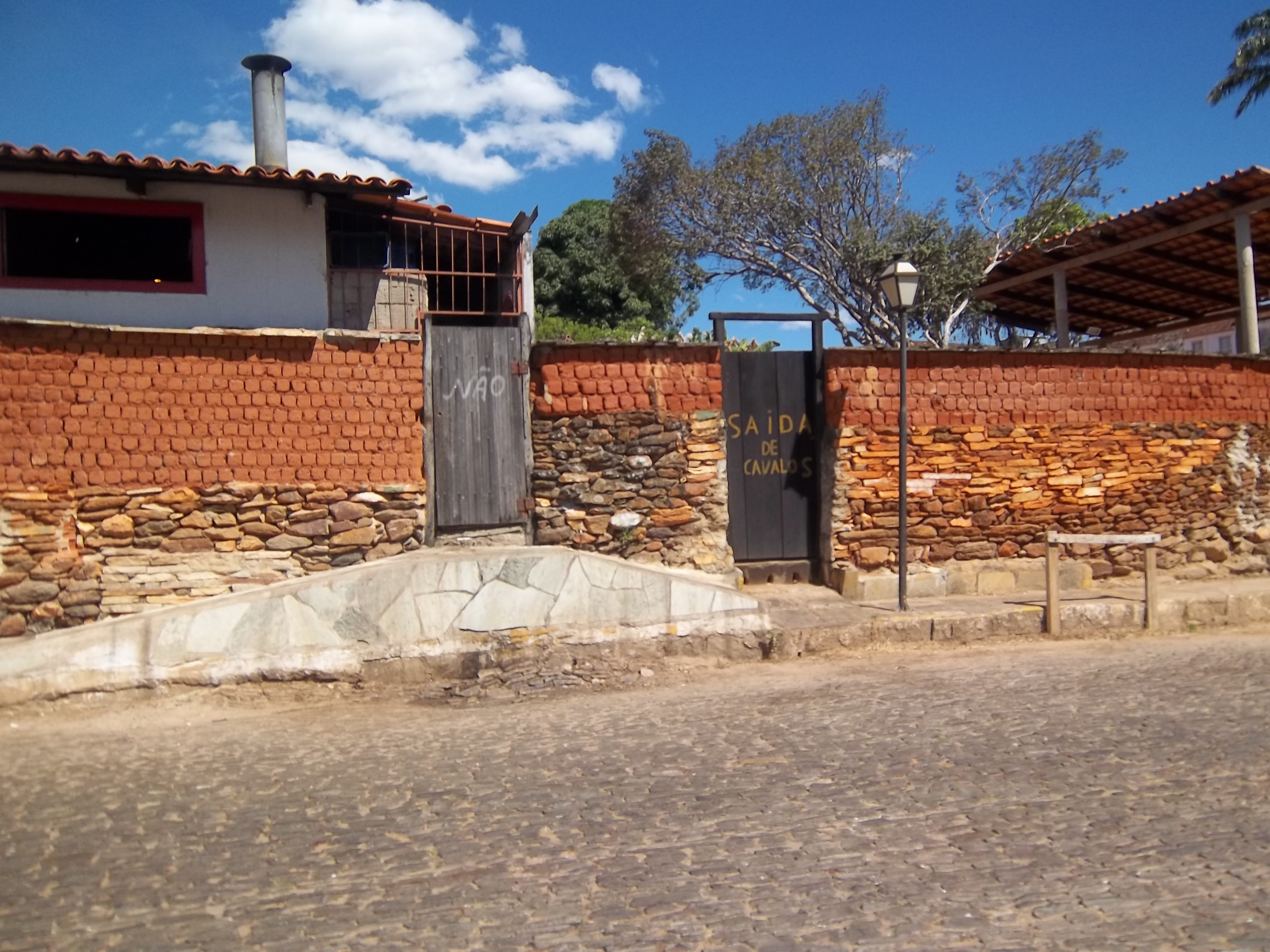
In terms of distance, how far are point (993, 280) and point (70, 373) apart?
47.4ft

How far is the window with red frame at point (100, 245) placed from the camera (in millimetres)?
8055

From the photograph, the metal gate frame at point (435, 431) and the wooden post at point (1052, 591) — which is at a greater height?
the metal gate frame at point (435, 431)

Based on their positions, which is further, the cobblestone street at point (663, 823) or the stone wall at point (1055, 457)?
the stone wall at point (1055, 457)

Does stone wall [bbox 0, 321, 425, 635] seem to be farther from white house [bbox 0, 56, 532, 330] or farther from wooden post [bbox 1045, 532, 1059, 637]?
wooden post [bbox 1045, 532, 1059, 637]

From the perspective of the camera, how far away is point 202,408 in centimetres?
754

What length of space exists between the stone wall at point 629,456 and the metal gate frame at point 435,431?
7 cm

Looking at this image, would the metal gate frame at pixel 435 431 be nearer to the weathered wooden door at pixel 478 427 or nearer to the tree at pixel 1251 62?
the weathered wooden door at pixel 478 427

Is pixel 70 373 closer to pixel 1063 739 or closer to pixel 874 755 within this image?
pixel 874 755

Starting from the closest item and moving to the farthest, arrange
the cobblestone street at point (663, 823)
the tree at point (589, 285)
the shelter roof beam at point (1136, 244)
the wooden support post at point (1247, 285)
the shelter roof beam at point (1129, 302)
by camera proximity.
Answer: the cobblestone street at point (663, 823) → the shelter roof beam at point (1136, 244) → the wooden support post at point (1247, 285) → the shelter roof beam at point (1129, 302) → the tree at point (589, 285)

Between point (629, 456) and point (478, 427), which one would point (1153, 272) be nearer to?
point (629, 456)

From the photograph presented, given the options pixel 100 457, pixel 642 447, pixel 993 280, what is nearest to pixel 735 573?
pixel 642 447

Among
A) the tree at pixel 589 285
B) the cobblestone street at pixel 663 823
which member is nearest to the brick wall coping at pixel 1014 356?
the cobblestone street at pixel 663 823

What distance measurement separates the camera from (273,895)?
3.62m

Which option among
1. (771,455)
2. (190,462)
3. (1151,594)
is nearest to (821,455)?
(771,455)
